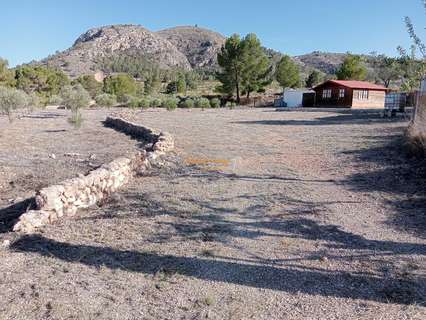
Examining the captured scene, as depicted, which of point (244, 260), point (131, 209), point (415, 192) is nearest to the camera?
point (244, 260)

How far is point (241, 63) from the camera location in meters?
47.2

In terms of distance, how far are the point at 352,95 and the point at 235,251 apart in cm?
4021

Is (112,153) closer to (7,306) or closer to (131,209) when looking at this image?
(131,209)

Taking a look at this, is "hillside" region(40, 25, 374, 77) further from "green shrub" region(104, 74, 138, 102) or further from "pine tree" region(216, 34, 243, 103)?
"pine tree" region(216, 34, 243, 103)

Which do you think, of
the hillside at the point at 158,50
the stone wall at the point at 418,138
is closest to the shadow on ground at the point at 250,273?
the stone wall at the point at 418,138

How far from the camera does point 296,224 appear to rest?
17.9 ft

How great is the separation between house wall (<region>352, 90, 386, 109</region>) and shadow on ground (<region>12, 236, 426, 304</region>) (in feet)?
132

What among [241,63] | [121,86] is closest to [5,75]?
[121,86]

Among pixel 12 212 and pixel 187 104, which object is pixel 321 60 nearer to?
pixel 187 104

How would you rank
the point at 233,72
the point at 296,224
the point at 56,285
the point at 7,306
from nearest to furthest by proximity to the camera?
the point at 7,306 → the point at 56,285 → the point at 296,224 → the point at 233,72

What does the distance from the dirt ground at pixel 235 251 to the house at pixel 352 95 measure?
35199mm

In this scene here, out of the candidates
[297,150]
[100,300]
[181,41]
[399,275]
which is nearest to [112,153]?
[297,150]

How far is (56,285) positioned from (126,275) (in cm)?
67

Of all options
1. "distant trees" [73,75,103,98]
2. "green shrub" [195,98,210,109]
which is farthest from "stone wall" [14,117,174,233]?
"distant trees" [73,75,103,98]
